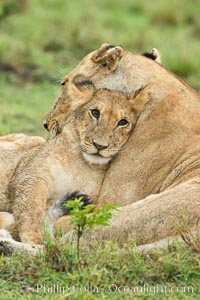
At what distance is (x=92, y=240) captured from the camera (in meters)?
5.02

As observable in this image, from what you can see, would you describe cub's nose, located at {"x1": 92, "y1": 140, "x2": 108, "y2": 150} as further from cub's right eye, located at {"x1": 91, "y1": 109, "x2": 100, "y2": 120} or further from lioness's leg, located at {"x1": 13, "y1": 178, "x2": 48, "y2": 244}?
lioness's leg, located at {"x1": 13, "y1": 178, "x2": 48, "y2": 244}

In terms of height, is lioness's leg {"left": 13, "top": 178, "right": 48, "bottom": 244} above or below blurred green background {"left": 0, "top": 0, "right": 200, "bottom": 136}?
below

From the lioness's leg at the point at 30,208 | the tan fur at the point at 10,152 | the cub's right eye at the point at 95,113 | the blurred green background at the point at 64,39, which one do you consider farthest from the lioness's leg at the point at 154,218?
the blurred green background at the point at 64,39

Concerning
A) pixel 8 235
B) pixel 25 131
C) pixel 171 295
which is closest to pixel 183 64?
pixel 25 131

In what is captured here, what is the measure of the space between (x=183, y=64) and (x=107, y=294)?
21.4 ft

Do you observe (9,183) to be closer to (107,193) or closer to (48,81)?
(107,193)

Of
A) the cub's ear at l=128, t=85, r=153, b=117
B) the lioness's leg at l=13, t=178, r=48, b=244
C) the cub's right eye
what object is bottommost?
the lioness's leg at l=13, t=178, r=48, b=244

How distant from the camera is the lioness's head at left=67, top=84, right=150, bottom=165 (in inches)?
226

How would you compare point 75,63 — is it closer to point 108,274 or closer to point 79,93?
point 79,93

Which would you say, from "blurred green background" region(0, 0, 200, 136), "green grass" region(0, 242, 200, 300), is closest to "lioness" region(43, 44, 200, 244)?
"green grass" region(0, 242, 200, 300)

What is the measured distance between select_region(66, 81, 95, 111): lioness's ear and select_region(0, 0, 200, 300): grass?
68cm

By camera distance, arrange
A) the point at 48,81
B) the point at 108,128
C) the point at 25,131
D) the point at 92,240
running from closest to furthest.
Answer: the point at 92,240 → the point at 108,128 → the point at 25,131 → the point at 48,81

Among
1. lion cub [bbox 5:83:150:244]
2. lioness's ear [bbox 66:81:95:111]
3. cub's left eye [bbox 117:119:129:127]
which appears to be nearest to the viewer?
lion cub [bbox 5:83:150:244]

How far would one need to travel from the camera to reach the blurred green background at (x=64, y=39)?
9180mm
